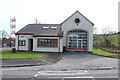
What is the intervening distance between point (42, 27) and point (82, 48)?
9.59 metres

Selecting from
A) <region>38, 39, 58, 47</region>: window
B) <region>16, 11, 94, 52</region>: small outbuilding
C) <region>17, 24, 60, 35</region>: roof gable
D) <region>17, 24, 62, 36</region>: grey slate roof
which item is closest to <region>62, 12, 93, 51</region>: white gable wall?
<region>16, 11, 94, 52</region>: small outbuilding

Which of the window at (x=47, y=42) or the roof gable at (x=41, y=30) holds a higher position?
the roof gable at (x=41, y=30)

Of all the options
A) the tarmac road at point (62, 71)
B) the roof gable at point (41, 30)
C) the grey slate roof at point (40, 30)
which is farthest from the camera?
the roof gable at point (41, 30)

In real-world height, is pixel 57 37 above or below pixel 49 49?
above

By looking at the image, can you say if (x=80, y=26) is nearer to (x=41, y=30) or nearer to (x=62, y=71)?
(x=41, y=30)

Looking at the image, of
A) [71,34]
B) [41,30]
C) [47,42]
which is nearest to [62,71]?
[47,42]

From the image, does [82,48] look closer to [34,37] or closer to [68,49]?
[68,49]

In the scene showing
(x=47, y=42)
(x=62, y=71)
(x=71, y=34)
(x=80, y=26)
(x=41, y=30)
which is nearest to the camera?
(x=62, y=71)

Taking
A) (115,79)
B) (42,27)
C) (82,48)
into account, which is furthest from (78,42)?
(115,79)

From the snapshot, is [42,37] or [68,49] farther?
[68,49]

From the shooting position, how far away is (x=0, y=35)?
59.1 meters

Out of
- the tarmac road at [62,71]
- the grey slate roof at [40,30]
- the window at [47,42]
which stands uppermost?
the grey slate roof at [40,30]

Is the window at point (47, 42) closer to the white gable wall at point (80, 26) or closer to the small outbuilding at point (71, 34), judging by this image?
the small outbuilding at point (71, 34)

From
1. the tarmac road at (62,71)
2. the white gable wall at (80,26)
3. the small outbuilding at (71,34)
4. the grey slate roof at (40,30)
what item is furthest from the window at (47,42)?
the tarmac road at (62,71)
